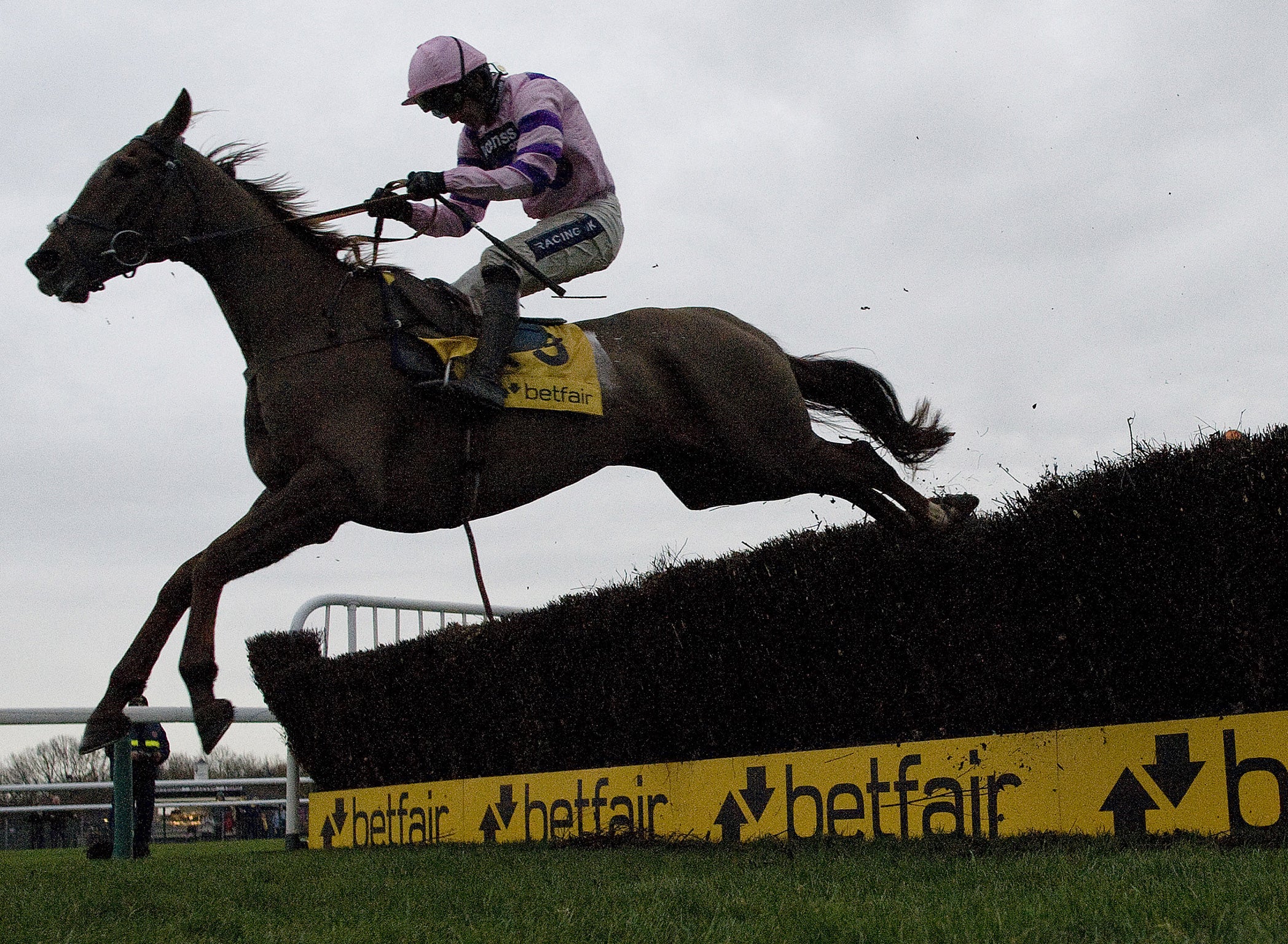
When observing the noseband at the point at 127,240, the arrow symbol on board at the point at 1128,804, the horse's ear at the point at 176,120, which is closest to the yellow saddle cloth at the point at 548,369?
the noseband at the point at 127,240

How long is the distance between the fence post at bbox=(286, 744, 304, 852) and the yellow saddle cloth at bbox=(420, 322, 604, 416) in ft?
13.3

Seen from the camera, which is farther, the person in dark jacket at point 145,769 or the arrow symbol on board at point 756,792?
the person in dark jacket at point 145,769

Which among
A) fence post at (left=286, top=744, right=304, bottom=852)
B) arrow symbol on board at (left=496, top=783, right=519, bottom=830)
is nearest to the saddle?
arrow symbol on board at (left=496, top=783, right=519, bottom=830)

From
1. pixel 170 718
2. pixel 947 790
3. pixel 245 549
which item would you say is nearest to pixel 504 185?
pixel 245 549

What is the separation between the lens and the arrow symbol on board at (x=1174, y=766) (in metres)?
3.67

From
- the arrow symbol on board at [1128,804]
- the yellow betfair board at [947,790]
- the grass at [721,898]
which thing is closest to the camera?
the grass at [721,898]

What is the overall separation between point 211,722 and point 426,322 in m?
1.61

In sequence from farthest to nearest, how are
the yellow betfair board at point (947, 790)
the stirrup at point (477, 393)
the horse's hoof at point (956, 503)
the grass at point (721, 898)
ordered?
the horse's hoof at point (956, 503), the stirrup at point (477, 393), the yellow betfair board at point (947, 790), the grass at point (721, 898)

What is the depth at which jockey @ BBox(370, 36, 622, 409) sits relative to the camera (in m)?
4.63

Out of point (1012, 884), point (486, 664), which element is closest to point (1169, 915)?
point (1012, 884)

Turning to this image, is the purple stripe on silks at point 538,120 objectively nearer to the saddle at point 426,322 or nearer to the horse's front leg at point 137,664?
the saddle at point 426,322

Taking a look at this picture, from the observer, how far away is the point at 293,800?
7.95 m

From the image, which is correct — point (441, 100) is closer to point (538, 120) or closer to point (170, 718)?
point (538, 120)

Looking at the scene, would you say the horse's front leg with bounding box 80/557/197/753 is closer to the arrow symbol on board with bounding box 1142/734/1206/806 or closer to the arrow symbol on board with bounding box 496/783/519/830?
the arrow symbol on board with bounding box 496/783/519/830
